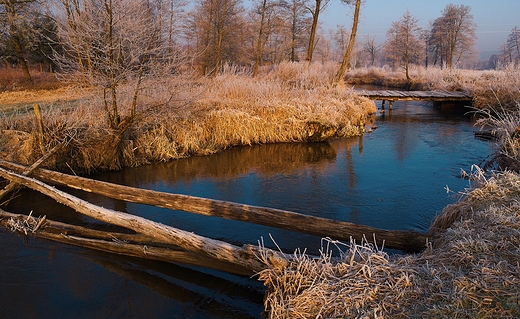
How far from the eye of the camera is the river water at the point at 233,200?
436 centimetres

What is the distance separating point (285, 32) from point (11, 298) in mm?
26360

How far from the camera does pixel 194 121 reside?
35.9ft

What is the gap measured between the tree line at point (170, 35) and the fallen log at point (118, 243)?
3670 mm

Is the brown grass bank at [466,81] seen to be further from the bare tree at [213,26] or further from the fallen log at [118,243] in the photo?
the bare tree at [213,26]

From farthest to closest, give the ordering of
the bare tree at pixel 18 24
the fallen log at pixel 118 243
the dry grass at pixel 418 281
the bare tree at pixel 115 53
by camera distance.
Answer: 1. the bare tree at pixel 18 24
2. the bare tree at pixel 115 53
3. the fallen log at pixel 118 243
4. the dry grass at pixel 418 281

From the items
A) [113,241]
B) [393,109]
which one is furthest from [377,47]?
[113,241]

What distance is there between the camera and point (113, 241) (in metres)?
5.23

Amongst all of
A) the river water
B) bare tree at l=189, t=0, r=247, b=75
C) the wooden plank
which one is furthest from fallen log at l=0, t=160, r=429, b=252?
bare tree at l=189, t=0, r=247, b=75

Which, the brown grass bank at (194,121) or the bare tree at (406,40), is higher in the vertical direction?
the bare tree at (406,40)

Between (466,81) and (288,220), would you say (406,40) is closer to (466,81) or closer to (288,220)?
(466,81)

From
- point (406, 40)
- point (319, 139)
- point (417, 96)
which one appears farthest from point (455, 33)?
point (319, 139)

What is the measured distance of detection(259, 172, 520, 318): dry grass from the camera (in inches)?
114

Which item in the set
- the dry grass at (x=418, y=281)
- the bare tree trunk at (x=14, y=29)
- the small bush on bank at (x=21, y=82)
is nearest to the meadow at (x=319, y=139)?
the dry grass at (x=418, y=281)

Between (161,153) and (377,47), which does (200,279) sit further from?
(377,47)
